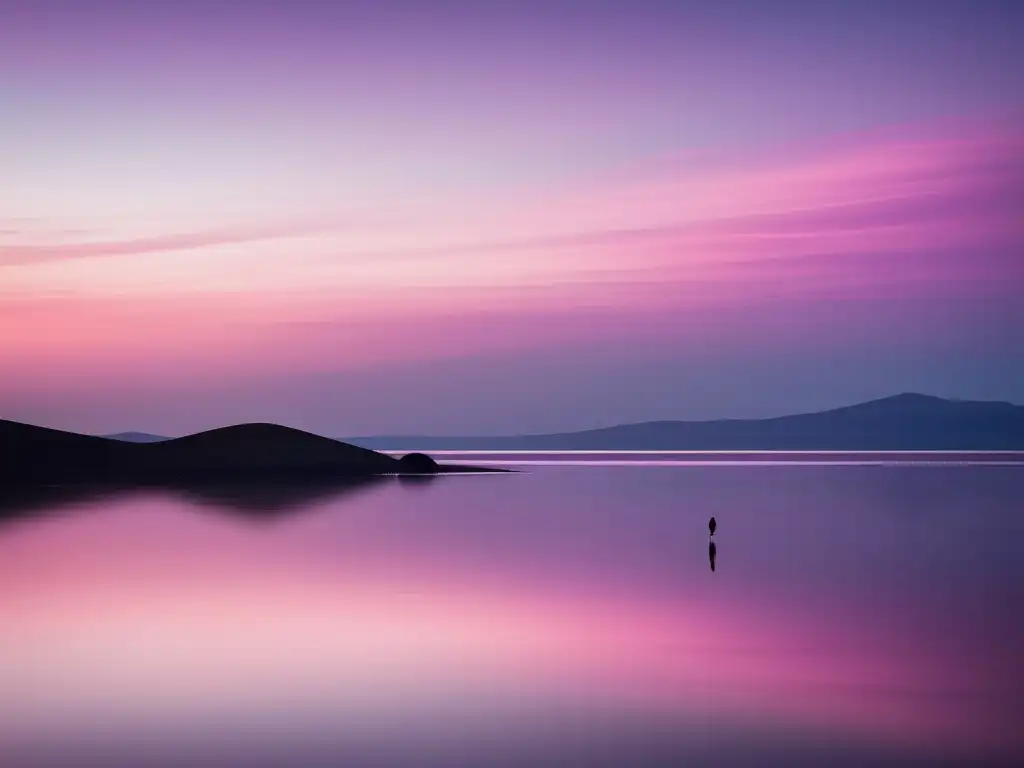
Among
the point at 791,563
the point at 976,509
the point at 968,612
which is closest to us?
the point at 968,612

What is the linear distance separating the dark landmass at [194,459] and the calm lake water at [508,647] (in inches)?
2710

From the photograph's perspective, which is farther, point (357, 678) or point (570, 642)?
point (570, 642)

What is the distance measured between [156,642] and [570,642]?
28.1 ft

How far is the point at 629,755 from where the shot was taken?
16.1 metres

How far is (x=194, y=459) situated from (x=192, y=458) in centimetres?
25

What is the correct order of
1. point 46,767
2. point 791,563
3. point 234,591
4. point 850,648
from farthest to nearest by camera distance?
point 791,563, point 234,591, point 850,648, point 46,767

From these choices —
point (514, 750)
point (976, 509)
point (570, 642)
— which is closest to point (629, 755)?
point (514, 750)

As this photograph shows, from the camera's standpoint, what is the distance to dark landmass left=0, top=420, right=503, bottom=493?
11994cm

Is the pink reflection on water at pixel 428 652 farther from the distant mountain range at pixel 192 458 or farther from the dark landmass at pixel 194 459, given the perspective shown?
the distant mountain range at pixel 192 458

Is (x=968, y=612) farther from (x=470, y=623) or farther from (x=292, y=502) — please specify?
(x=292, y=502)

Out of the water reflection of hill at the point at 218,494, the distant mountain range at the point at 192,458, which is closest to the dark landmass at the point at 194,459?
the distant mountain range at the point at 192,458

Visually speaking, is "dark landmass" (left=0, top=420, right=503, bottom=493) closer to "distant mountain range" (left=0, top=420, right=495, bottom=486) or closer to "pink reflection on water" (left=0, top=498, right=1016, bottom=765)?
"distant mountain range" (left=0, top=420, right=495, bottom=486)

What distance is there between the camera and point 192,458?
443 feet

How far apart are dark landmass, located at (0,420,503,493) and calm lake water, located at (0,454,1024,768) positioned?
68.8 meters
